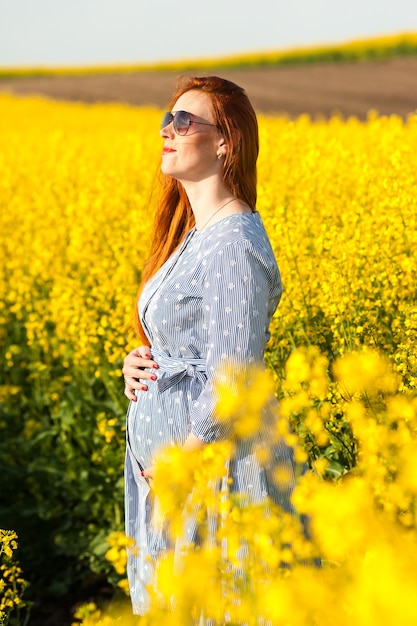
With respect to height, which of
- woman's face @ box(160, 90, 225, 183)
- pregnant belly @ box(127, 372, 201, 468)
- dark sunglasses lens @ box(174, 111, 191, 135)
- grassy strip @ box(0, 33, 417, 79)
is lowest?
pregnant belly @ box(127, 372, 201, 468)

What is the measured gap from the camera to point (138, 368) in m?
2.46

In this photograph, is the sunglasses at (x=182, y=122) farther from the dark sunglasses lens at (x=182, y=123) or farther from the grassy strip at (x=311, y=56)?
the grassy strip at (x=311, y=56)

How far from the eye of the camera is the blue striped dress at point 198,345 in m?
2.07

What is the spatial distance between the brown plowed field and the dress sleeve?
1631 centimetres

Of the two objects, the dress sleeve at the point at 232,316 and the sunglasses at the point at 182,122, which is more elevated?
the sunglasses at the point at 182,122

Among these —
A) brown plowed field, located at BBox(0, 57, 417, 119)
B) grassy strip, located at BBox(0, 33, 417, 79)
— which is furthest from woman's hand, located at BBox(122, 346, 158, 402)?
grassy strip, located at BBox(0, 33, 417, 79)

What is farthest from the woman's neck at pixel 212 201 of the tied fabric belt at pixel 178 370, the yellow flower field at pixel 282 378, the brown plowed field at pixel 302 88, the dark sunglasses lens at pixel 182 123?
the brown plowed field at pixel 302 88

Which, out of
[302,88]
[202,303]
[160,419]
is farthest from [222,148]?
[302,88]

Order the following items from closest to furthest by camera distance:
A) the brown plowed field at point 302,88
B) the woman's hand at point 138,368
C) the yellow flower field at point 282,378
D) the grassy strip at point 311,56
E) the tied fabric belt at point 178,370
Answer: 1. the yellow flower field at point 282,378
2. the tied fabric belt at point 178,370
3. the woman's hand at point 138,368
4. the brown plowed field at point 302,88
5. the grassy strip at point 311,56

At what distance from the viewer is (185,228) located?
2.52 meters

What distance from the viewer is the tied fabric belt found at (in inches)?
89.2

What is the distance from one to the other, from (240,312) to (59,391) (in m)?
2.72

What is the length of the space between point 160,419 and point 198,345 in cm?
22

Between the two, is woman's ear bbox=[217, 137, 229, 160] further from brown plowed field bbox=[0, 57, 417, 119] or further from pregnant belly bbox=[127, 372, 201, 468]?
brown plowed field bbox=[0, 57, 417, 119]
